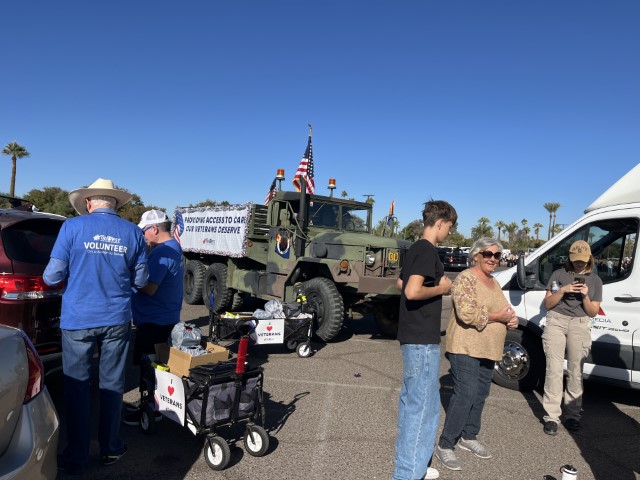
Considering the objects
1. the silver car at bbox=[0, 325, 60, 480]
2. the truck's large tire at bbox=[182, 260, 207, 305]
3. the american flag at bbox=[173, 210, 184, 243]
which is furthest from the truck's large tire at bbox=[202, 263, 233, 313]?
the silver car at bbox=[0, 325, 60, 480]

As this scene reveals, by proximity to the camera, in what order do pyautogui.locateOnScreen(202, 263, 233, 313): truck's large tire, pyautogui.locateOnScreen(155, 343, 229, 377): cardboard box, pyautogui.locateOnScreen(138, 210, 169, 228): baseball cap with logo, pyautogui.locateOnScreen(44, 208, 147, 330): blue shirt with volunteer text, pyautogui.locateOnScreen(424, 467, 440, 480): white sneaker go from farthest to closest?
pyautogui.locateOnScreen(202, 263, 233, 313): truck's large tire
pyautogui.locateOnScreen(138, 210, 169, 228): baseball cap with logo
pyautogui.locateOnScreen(155, 343, 229, 377): cardboard box
pyautogui.locateOnScreen(424, 467, 440, 480): white sneaker
pyautogui.locateOnScreen(44, 208, 147, 330): blue shirt with volunteer text

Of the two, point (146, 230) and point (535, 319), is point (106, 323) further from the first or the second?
point (535, 319)

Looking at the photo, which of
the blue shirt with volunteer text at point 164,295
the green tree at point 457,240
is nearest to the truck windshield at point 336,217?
the blue shirt with volunteer text at point 164,295

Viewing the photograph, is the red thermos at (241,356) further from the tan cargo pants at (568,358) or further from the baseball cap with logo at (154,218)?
the tan cargo pants at (568,358)

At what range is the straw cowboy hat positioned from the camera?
3246 mm

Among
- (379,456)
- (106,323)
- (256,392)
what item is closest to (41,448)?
(106,323)

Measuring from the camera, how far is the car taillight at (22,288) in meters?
Result: 3.66

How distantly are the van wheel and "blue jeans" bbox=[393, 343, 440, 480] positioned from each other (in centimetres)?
275

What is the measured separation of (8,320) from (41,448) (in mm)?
1914

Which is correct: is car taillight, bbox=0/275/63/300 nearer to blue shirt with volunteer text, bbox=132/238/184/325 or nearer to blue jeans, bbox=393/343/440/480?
blue shirt with volunteer text, bbox=132/238/184/325

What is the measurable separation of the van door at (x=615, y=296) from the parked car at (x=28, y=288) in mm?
4967

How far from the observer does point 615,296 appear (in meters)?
4.64

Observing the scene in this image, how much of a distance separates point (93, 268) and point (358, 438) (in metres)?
2.44

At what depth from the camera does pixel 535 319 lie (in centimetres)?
512
